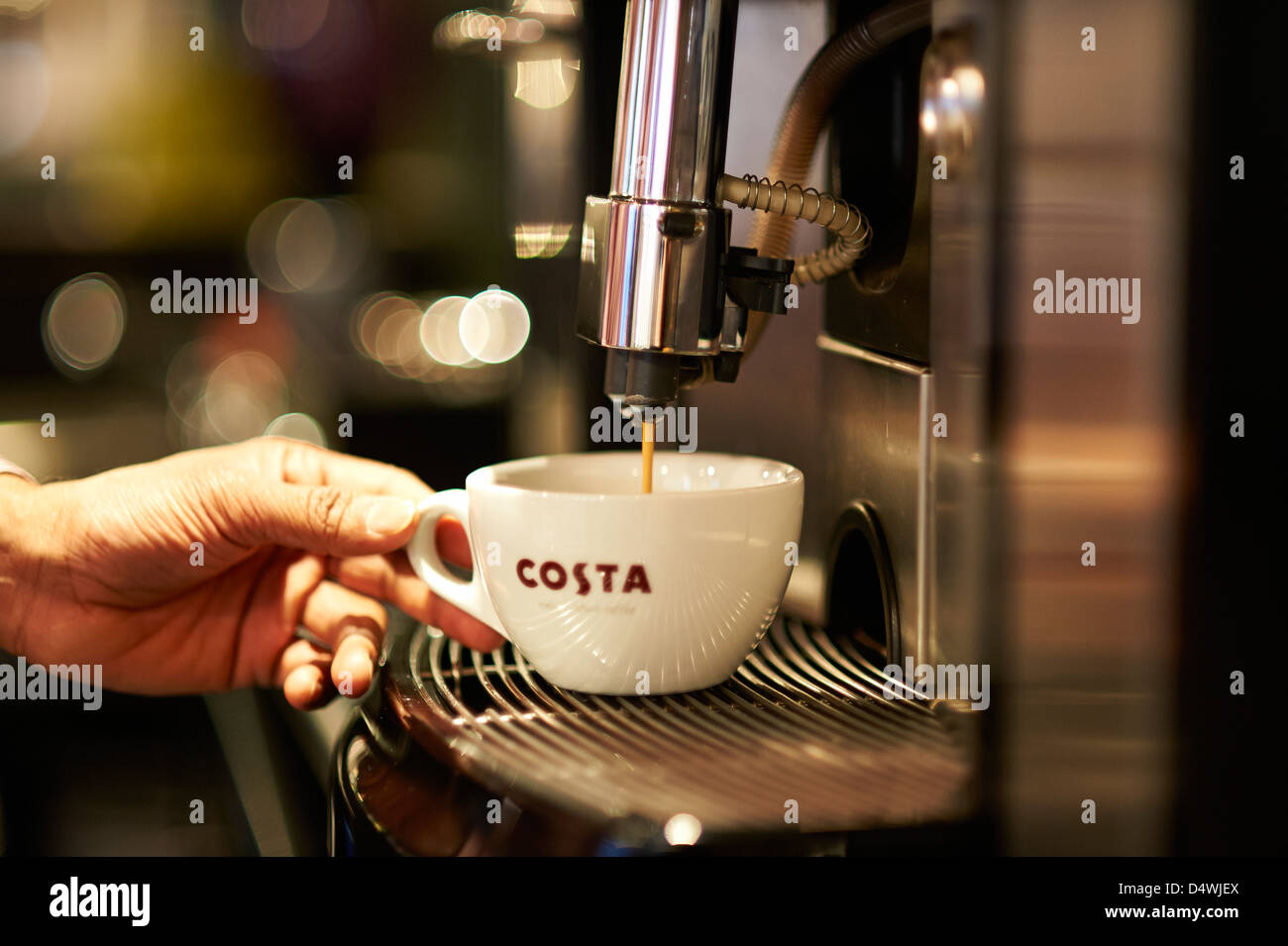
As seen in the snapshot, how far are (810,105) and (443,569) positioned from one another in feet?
0.78

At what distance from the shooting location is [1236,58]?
28 cm

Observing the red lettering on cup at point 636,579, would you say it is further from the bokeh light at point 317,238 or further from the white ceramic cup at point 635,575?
the bokeh light at point 317,238

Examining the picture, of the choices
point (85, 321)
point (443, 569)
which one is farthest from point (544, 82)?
point (85, 321)

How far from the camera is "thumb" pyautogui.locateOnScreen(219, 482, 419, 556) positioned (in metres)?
0.46

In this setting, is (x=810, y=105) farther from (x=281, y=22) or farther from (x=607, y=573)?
(x=281, y=22)

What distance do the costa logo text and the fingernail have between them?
0.10 metres

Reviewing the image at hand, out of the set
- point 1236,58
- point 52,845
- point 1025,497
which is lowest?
point 52,845

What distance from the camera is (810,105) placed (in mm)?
450

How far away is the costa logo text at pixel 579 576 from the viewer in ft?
1.17

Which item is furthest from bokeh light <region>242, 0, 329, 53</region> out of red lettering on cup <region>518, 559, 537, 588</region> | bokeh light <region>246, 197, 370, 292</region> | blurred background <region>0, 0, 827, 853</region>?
red lettering on cup <region>518, 559, 537, 588</region>

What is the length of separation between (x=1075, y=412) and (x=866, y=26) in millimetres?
192
